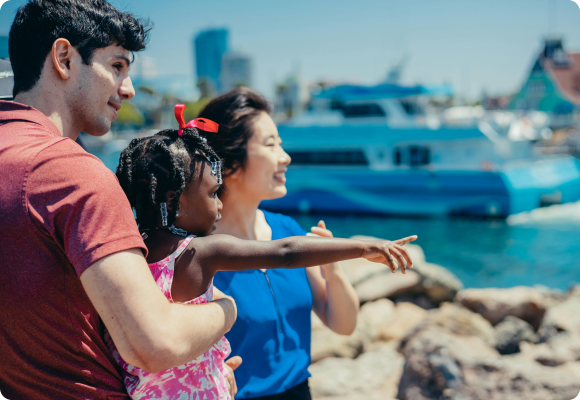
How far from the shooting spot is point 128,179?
1267 millimetres

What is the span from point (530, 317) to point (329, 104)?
12.0 metres

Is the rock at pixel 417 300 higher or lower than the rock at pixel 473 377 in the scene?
lower

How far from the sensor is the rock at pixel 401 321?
225 inches

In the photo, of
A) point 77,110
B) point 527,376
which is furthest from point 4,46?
point 527,376

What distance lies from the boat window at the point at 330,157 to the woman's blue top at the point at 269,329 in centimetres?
1434

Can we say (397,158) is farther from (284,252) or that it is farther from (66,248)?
(66,248)

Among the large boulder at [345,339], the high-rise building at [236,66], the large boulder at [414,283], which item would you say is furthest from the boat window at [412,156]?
the high-rise building at [236,66]

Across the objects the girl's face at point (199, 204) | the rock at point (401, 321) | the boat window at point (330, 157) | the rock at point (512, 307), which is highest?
the girl's face at point (199, 204)

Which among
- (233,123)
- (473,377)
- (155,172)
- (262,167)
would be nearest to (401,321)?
(473,377)

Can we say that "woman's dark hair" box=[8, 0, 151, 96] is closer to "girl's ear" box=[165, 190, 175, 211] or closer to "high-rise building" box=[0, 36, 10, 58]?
"girl's ear" box=[165, 190, 175, 211]

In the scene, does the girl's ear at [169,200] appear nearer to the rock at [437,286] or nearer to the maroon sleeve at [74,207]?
the maroon sleeve at [74,207]

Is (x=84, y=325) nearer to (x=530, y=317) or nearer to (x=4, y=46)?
(x=4, y=46)

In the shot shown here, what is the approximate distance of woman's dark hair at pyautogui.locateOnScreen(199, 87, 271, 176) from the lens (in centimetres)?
209

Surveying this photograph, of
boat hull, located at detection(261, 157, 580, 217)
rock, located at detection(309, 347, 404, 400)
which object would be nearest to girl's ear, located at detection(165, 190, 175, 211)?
rock, located at detection(309, 347, 404, 400)
